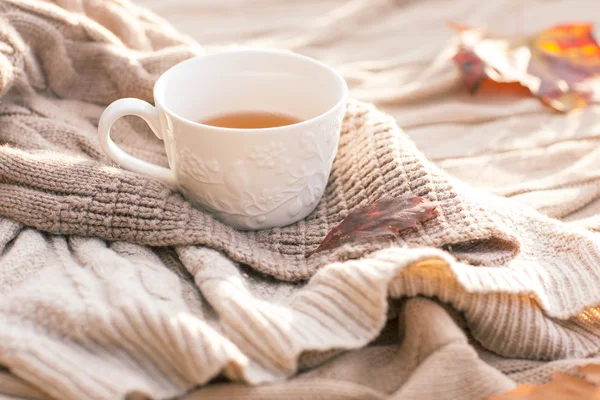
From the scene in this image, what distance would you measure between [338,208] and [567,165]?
373mm

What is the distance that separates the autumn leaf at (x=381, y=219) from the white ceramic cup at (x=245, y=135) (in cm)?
6

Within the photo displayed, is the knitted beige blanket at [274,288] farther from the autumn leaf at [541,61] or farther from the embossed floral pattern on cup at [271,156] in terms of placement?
the autumn leaf at [541,61]

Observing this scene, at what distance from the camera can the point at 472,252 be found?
2.05ft

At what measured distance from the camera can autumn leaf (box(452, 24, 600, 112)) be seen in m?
1.03

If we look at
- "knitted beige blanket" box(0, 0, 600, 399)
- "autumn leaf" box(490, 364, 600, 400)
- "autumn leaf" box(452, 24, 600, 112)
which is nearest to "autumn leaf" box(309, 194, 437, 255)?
"knitted beige blanket" box(0, 0, 600, 399)

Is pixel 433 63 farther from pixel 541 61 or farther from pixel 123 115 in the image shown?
pixel 123 115

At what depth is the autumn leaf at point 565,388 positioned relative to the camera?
0.51 m

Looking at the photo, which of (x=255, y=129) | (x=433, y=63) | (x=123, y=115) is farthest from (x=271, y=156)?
(x=433, y=63)

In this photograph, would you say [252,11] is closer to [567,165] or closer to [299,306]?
[567,165]

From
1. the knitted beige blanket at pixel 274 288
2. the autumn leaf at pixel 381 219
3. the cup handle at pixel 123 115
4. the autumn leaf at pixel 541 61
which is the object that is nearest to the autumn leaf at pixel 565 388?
the knitted beige blanket at pixel 274 288

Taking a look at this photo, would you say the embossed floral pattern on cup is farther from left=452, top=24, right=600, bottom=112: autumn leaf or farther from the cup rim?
left=452, top=24, right=600, bottom=112: autumn leaf

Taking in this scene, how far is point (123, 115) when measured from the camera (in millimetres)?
702

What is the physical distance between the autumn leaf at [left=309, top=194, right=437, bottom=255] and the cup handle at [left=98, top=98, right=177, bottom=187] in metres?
0.20

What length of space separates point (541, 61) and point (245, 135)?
2.27 ft
